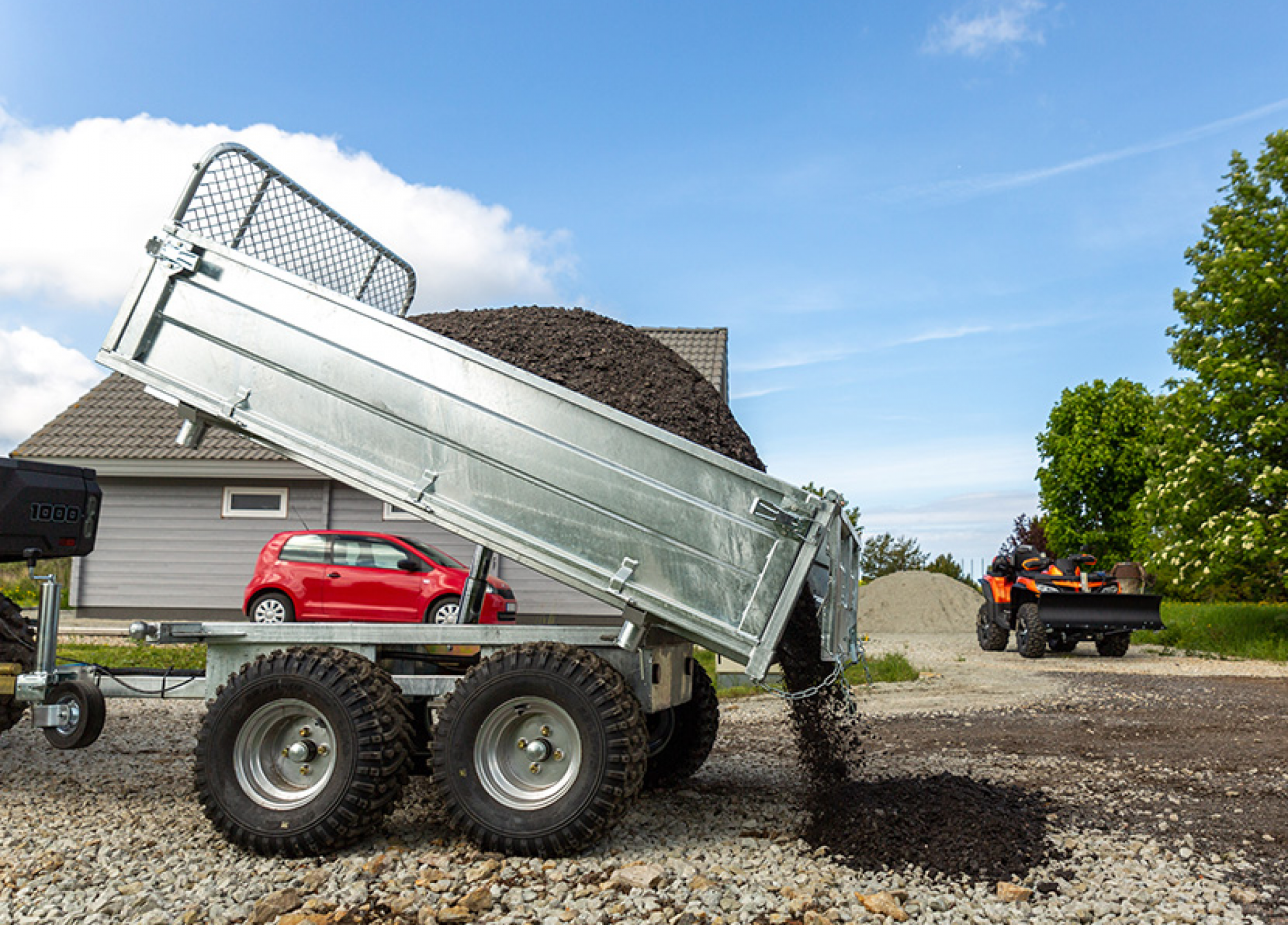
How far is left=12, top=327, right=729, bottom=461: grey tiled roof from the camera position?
682 inches

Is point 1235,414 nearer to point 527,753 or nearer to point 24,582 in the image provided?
point 527,753

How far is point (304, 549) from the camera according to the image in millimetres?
12727

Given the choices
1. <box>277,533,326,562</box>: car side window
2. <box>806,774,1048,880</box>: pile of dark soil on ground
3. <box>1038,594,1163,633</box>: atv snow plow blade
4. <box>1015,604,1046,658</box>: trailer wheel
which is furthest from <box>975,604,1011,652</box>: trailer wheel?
<box>806,774,1048,880</box>: pile of dark soil on ground

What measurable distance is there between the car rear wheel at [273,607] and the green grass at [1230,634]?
15.0 meters

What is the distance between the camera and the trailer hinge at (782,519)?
15.3ft

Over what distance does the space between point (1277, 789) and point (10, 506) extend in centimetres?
802

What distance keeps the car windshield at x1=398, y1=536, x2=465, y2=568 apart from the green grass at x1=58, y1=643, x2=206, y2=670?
2.69 meters

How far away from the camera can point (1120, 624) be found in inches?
653

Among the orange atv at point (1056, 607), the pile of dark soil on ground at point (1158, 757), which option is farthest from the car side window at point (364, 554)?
the orange atv at point (1056, 607)

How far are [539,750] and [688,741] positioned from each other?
6.33ft

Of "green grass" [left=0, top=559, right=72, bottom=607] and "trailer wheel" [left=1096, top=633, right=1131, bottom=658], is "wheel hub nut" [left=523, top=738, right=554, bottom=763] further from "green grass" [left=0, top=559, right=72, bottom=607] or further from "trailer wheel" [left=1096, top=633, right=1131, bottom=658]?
"green grass" [left=0, top=559, right=72, bottom=607]

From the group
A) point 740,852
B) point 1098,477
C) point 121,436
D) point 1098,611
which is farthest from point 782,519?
point 1098,477

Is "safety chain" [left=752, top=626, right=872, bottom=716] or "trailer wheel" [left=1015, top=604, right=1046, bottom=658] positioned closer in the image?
"safety chain" [left=752, top=626, right=872, bottom=716]

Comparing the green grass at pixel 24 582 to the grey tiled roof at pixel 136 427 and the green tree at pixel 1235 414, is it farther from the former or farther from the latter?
the green tree at pixel 1235 414
